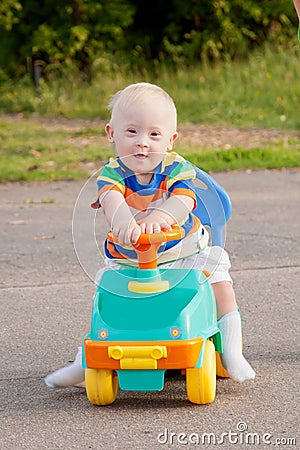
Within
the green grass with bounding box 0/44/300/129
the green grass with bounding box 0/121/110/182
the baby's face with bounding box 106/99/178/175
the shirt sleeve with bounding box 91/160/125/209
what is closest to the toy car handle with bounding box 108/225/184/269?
the shirt sleeve with bounding box 91/160/125/209

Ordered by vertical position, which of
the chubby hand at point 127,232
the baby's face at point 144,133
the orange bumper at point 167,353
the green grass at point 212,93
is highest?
the baby's face at point 144,133

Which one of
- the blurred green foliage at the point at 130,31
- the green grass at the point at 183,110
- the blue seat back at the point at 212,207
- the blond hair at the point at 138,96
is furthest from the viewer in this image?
the blurred green foliage at the point at 130,31

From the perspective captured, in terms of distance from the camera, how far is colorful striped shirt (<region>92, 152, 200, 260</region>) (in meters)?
3.51

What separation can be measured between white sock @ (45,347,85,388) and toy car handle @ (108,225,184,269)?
46 centimetres

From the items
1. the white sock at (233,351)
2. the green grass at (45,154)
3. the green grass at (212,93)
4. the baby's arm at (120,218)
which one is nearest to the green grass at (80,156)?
the green grass at (45,154)

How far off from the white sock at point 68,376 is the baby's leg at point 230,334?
0.55 metres

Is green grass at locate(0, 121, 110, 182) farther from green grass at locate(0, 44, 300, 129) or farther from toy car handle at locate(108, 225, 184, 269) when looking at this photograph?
toy car handle at locate(108, 225, 184, 269)

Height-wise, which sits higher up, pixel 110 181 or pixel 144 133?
pixel 144 133

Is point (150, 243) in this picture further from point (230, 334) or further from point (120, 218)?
point (230, 334)

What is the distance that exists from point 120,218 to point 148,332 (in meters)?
0.42

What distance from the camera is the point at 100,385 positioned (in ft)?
11.4

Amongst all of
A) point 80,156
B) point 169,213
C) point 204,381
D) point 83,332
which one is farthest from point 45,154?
point 204,381

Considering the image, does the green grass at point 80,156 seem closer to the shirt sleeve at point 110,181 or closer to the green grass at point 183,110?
the green grass at point 183,110

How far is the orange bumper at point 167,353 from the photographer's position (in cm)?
337
